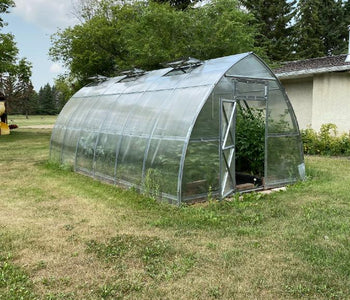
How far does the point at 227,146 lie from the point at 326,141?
292 inches

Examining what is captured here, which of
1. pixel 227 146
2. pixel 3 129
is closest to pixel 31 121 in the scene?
pixel 3 129

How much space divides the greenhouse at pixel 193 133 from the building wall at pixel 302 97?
7.07m

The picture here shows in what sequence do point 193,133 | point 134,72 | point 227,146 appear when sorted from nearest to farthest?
point 193,133 < point 227,146 < point 134,72

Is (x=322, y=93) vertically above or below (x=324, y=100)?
above

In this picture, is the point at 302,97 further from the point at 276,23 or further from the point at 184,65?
the point at 276,23

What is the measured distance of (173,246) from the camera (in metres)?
4.44

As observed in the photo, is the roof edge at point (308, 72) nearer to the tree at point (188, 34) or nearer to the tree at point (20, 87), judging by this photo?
the tree at point (188, 34)

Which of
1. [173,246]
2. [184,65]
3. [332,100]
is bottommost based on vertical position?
[173,246]

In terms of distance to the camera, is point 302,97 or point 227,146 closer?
point 227,146

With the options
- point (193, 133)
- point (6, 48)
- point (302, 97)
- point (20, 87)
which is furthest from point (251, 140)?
point (20, 87)

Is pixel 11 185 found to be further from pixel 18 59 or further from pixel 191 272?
pixel 18 59

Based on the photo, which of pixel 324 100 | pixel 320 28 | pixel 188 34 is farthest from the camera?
pixel 320 28

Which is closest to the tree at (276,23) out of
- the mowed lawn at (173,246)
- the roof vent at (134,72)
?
the roof vent at (134,72)

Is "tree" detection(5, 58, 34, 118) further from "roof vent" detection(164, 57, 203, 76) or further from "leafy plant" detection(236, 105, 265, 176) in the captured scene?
"leafy plant" detection(236, 105, 265, 176)
